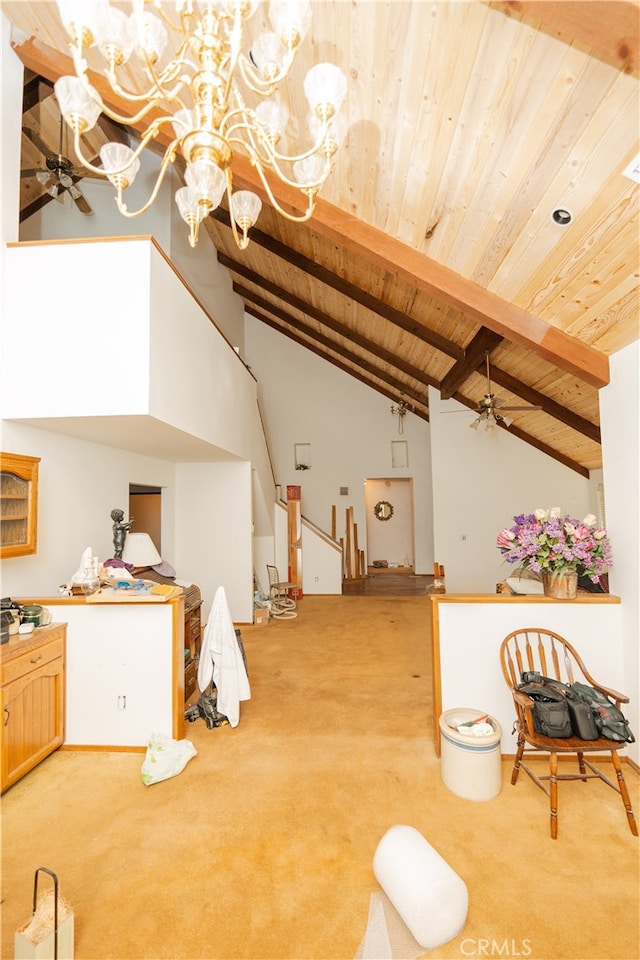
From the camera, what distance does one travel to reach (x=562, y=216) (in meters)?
2.53

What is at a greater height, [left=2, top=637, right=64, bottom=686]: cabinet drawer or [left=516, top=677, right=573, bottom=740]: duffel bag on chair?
[left=2, top=637, right=64, bottom=686]: cabinet drawer

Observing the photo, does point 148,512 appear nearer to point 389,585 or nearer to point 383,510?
point 389,585

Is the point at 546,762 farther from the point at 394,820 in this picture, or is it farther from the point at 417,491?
the point at 417,491

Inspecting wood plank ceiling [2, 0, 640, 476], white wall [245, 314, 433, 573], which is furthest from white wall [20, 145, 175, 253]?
white wall [245, 314, 433, 573]

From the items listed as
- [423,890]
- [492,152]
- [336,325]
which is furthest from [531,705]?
[336,325]

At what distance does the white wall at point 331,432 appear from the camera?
1011cm

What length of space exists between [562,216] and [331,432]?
7.74 m

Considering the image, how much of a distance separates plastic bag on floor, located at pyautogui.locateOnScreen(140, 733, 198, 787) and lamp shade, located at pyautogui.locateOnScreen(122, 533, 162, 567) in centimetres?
144

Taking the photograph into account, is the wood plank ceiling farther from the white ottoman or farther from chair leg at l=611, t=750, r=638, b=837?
the white ottoman

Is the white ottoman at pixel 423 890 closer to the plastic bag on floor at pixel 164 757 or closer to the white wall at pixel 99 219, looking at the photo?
the plastic bag on floor at pixel 164 757

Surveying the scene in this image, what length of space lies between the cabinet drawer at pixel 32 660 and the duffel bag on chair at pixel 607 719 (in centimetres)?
323

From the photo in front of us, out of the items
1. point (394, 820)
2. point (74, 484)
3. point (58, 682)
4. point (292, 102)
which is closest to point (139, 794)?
point (58, 682)

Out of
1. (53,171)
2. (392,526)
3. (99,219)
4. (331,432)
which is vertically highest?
(99,219)

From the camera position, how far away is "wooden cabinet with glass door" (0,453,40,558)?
2.96 metres
